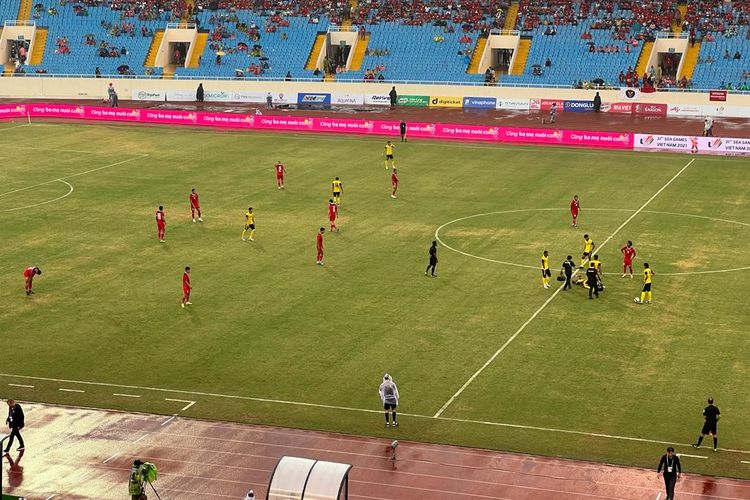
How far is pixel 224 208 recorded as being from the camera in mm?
59562

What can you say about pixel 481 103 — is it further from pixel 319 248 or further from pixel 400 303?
pixel 400 303

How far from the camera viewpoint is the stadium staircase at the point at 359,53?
103 meters

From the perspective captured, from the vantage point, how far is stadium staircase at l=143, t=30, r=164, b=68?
10694 centimetres

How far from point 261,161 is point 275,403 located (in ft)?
129

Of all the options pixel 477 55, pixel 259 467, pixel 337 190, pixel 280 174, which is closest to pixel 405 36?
pixel 477 55

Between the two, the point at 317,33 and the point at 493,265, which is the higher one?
the point at 317,33

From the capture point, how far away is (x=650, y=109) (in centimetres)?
9106

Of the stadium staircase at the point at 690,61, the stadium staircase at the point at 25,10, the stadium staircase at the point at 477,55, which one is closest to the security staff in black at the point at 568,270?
the stadium staircase at the point at 690,61

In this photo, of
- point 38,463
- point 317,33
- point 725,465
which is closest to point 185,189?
point 38,463

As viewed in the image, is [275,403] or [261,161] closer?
[275,403]

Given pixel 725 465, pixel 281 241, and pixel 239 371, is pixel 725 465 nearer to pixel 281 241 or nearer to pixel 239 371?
pixel 239 371

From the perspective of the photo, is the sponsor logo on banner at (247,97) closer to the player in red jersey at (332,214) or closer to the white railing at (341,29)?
the white railing at (341,29)

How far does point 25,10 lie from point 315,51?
1201 inches

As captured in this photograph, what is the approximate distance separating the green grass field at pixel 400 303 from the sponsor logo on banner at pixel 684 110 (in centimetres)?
1951
